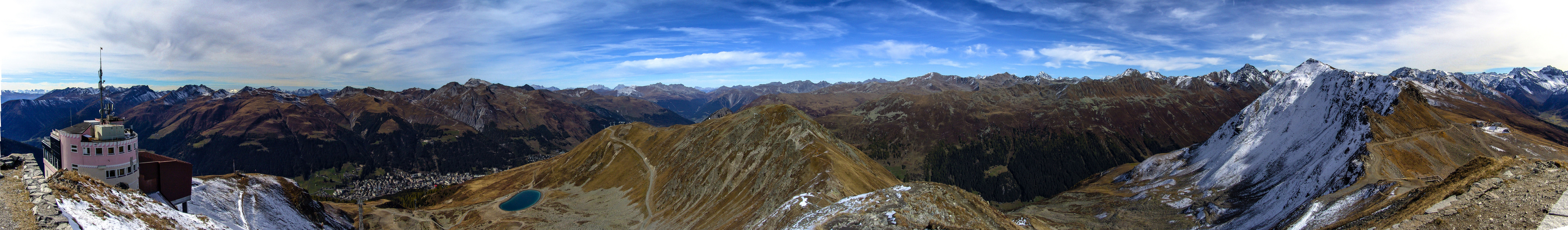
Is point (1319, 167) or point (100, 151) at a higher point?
point (100, 151)

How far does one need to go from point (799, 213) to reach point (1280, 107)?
171 m

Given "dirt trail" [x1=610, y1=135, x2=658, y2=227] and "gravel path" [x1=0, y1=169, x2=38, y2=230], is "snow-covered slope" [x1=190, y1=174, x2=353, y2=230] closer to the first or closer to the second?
"gravel path" [x1=0, y1=169, x2=38, y2=230]

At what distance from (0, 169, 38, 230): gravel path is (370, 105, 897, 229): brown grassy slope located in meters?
59.5

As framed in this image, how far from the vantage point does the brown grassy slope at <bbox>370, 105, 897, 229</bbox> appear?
95.6 m

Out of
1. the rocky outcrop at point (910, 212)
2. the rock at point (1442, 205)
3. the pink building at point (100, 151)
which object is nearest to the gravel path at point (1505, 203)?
the rock at point (1442, 205)

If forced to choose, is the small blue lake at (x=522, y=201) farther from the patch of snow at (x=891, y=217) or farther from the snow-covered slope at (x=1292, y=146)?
the snow-covered slope at (x=1292, y=146)

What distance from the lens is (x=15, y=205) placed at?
3559cm

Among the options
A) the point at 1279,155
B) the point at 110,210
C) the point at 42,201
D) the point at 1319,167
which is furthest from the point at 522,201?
the point at 1279,155

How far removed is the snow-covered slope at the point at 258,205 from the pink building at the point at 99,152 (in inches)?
358

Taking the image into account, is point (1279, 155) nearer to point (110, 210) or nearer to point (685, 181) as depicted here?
point (685, 181)

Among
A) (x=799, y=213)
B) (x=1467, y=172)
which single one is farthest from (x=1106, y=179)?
(x=799, y=213)

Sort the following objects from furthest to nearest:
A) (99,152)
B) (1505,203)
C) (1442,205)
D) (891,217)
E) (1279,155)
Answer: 1. (1279,155)
2. (891,217)
3. (99,152)
4. (1442,205)
5. (1505,203)

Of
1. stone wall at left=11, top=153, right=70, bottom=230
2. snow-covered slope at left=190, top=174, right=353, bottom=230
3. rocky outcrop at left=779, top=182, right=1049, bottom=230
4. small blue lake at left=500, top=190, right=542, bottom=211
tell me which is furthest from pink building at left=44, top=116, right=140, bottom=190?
small blue lake at left=500, top=190, right=542, bottom=211

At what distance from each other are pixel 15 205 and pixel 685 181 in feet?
312
